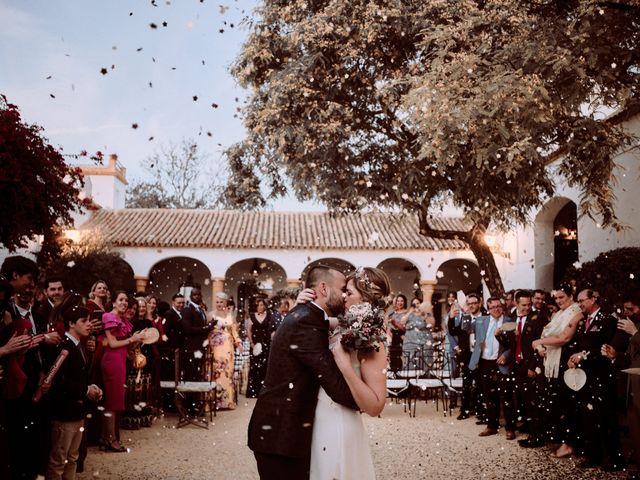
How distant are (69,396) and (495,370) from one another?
219 inches

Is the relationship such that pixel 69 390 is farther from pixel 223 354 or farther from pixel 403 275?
pixel 403 275

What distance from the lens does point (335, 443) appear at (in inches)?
115

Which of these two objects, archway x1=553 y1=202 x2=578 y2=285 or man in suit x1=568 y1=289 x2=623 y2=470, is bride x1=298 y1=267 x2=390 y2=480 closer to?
man in suit x1=568 y1=289 x2=623 y2=470

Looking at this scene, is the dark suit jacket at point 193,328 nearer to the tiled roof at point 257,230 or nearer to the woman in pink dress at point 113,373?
the woman in pink dress at point 113,373

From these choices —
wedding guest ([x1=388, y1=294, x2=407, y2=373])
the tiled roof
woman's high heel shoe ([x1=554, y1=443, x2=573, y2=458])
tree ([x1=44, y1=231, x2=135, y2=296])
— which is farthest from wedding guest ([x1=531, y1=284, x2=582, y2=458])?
the tiled roof

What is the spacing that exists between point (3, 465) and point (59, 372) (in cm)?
85

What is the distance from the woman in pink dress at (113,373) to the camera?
6777 millimetres

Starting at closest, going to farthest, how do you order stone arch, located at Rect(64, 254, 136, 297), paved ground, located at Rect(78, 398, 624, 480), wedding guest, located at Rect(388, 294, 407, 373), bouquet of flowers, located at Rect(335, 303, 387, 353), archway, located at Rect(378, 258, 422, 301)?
bouquet of flowers, located at Rect(335, 303, 387, 353), paved ground, located at Rect(78, 398, 624, 480), wedding guest, located at Rect(388, 294, 407, 373), stone arch, located at Rect(64, 254, 136, 297), archway, located at Rect(378, 258, 422, 301)

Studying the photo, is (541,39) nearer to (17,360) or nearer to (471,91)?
(471,91)

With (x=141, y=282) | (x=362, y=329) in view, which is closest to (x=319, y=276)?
(x=362, y=329)

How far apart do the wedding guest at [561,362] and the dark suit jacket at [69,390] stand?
477 centimetres

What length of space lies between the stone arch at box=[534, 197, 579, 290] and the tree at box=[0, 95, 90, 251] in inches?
466

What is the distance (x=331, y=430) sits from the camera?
2.94m

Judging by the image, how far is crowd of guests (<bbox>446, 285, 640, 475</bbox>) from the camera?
610 cm
